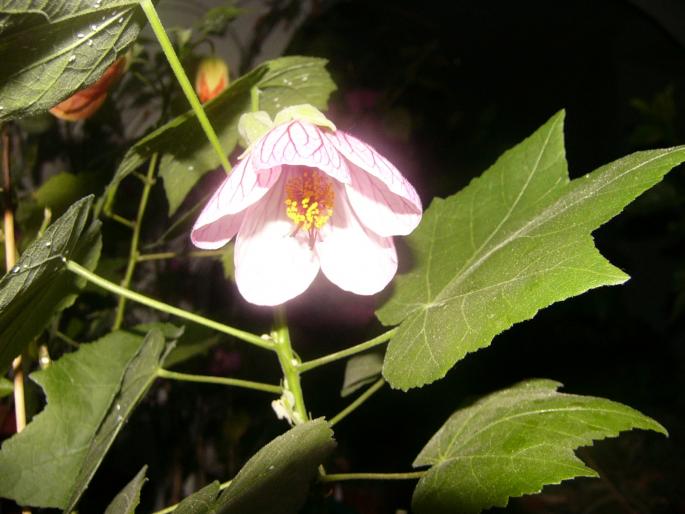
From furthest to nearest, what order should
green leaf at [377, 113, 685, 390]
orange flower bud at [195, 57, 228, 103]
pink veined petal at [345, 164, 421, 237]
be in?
1. orange flower bud at [195, 57, 228, 103]
2. pink veined petal at [345, 164, 421, 237]
3. green leaf at [377, 113, 685, 390]

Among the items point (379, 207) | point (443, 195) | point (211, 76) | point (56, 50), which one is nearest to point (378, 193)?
point (379, 207)

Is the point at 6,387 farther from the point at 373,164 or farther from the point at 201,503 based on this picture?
the point at 373,164

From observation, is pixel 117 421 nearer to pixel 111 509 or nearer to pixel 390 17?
pixel 111 509

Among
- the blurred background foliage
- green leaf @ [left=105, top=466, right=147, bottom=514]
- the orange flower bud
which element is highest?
the orange flower bud

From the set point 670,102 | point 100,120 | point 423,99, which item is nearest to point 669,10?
→ point 670,102

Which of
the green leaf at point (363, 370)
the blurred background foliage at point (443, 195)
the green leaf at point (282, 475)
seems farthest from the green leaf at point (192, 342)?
the blurred background foliage at point (443, 195)

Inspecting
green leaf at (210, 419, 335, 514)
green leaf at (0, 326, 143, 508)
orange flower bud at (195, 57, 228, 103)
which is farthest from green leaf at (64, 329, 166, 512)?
orange flower bud at (195, 57, 228, 103)

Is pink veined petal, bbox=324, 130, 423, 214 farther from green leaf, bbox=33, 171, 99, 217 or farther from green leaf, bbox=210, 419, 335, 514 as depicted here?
green leaf, bbox=33, 171, 99, 217
